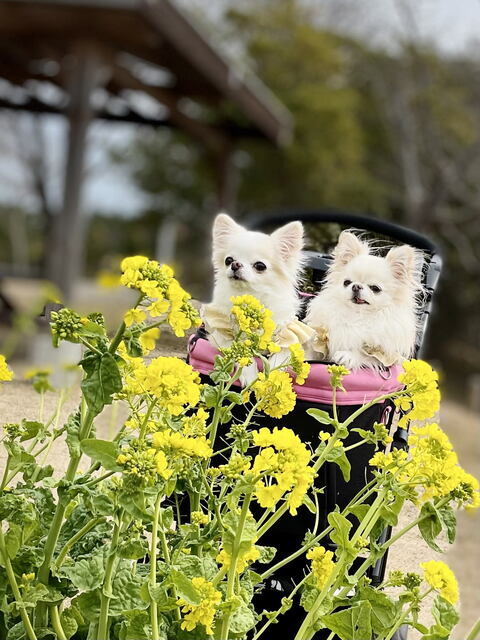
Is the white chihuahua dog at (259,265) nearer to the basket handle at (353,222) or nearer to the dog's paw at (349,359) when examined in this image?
the dog's paw at (349,359)

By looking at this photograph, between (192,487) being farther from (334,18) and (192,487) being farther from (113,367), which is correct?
(334,18)

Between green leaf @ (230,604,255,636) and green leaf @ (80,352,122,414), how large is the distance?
33cm

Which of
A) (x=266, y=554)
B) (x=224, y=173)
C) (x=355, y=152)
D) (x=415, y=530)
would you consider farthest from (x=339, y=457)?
(x=355, y=152)

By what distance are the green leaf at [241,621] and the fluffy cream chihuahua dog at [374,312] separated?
19.8 inches

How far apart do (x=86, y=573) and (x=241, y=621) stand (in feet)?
0.68

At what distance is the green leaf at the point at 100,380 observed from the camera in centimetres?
97

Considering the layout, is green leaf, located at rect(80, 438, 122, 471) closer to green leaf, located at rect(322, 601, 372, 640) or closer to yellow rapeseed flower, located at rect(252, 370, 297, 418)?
yellow rapeseed flower, located at rect(252, 370, 297, 418)

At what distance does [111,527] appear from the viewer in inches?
46.1

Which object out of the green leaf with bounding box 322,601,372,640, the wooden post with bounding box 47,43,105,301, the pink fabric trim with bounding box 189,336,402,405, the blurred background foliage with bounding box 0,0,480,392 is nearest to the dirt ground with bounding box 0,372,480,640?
the pink fabric trim with bounding box 189,336,402,405

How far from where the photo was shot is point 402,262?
1.49m

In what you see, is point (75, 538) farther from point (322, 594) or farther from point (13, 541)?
point (322, 594)

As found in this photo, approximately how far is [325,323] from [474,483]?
49 centimetres

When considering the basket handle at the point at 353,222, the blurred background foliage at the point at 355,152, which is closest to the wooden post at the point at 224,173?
the blurred background foliage at the point at 355,152

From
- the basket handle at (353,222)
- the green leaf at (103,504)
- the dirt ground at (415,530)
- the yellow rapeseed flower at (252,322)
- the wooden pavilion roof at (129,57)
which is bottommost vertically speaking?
the dirt ground at (415,530)
